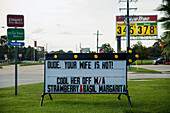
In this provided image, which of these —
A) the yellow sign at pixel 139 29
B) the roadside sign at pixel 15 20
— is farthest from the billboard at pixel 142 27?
the roadside sign at pixel 15 20

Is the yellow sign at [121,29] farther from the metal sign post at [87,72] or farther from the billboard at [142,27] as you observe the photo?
the metal sign post at [87,72]

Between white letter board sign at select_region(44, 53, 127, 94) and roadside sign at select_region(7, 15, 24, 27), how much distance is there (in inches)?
104

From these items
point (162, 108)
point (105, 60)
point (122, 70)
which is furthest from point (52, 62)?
point (162, 108)

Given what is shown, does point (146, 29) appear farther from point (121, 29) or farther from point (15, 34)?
point (15, 34)

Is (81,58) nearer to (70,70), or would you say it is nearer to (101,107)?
(70,70)

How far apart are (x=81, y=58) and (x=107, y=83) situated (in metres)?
1.09

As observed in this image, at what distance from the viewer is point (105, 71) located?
697 centimetres

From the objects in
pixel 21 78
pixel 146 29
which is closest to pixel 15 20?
pixel 21 78

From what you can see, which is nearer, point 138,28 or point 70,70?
point 70,70

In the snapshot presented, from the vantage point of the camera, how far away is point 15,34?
895cm

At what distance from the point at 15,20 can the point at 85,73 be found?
3831 millimetres

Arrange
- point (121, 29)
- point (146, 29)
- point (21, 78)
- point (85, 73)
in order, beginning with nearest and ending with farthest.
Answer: point (85, 73) < point (21, 78) < point (121, 29) < point (146, 29)

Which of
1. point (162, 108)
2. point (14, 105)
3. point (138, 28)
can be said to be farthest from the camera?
point (138, 28)

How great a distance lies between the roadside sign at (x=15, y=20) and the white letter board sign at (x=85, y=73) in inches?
104
